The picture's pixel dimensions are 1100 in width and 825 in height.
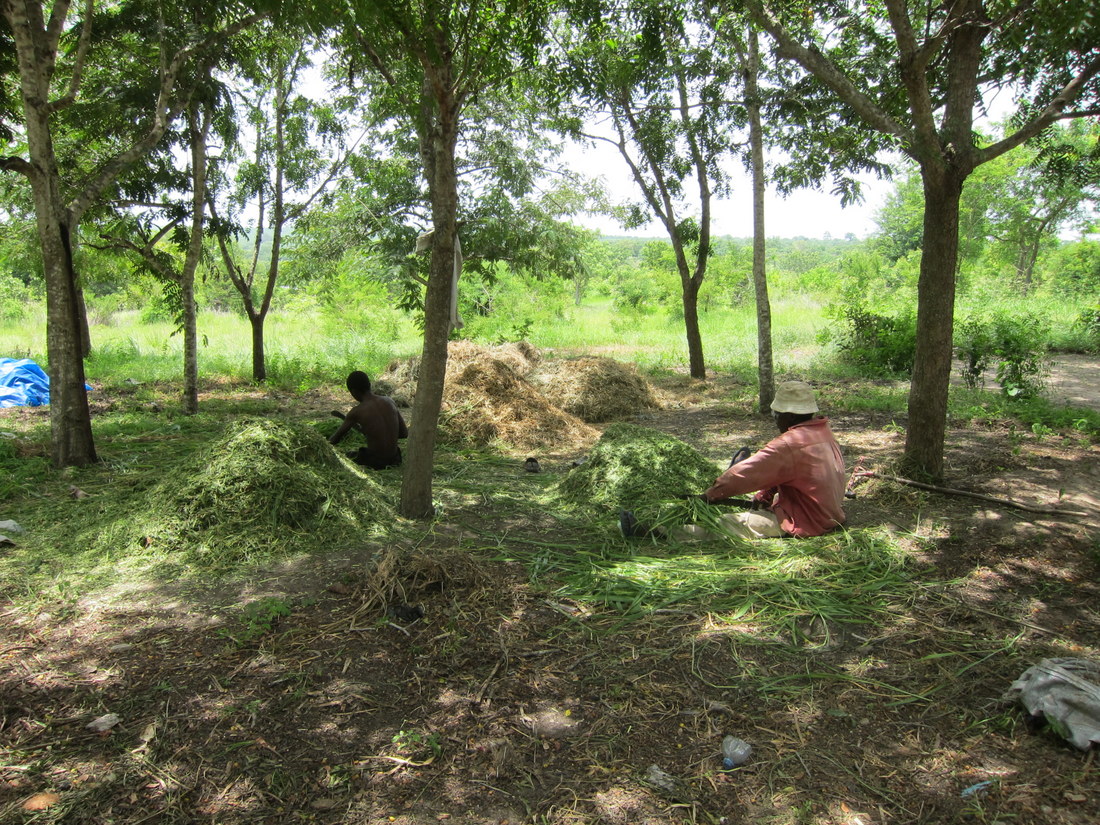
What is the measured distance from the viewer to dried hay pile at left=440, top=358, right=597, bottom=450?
24.7ft

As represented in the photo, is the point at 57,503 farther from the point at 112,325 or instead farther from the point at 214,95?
the point at 112,325

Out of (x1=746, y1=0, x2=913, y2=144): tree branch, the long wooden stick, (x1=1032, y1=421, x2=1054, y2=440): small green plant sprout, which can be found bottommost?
the long wooden stick

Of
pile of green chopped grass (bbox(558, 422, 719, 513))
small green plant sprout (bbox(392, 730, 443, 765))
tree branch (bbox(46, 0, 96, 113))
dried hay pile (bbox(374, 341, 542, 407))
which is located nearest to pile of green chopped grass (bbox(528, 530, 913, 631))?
pile of green chopped grass (bbox(558, 422, 719, 513))

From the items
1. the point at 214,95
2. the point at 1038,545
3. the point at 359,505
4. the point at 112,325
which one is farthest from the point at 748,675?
the point at 112,325

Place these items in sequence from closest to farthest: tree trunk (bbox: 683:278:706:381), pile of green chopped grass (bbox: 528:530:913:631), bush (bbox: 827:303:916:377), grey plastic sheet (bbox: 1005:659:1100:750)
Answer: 1. grey plastic sheet (bbox: 1005:659:1100:750)
2. pile of green chopped grass (bbox: 528:530:913:631)
3. tree trunk (bbox: 683:278:706:381)
4. bush (bbox: 827:303:916:377)

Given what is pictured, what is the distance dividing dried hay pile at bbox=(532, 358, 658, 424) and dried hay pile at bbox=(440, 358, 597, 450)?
520 millimetres

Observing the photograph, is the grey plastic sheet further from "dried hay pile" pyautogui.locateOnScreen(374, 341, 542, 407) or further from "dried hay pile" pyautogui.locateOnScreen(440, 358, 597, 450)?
"dried hay pile" pyautogui.locateOnScreen(374, 341, 542, 407)

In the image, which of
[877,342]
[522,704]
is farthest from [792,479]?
[877,342]

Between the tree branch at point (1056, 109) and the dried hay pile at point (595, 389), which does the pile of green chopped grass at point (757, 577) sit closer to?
the tree branch at point (1056, 109)

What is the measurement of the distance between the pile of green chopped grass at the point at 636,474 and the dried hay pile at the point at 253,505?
1.45m

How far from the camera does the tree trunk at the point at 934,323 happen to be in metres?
4.89

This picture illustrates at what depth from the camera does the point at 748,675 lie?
2859 millimetres

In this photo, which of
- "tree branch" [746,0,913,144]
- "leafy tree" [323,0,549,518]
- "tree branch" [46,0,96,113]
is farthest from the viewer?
"tree branch" [46,0,96,113]

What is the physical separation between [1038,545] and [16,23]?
25.9ft
